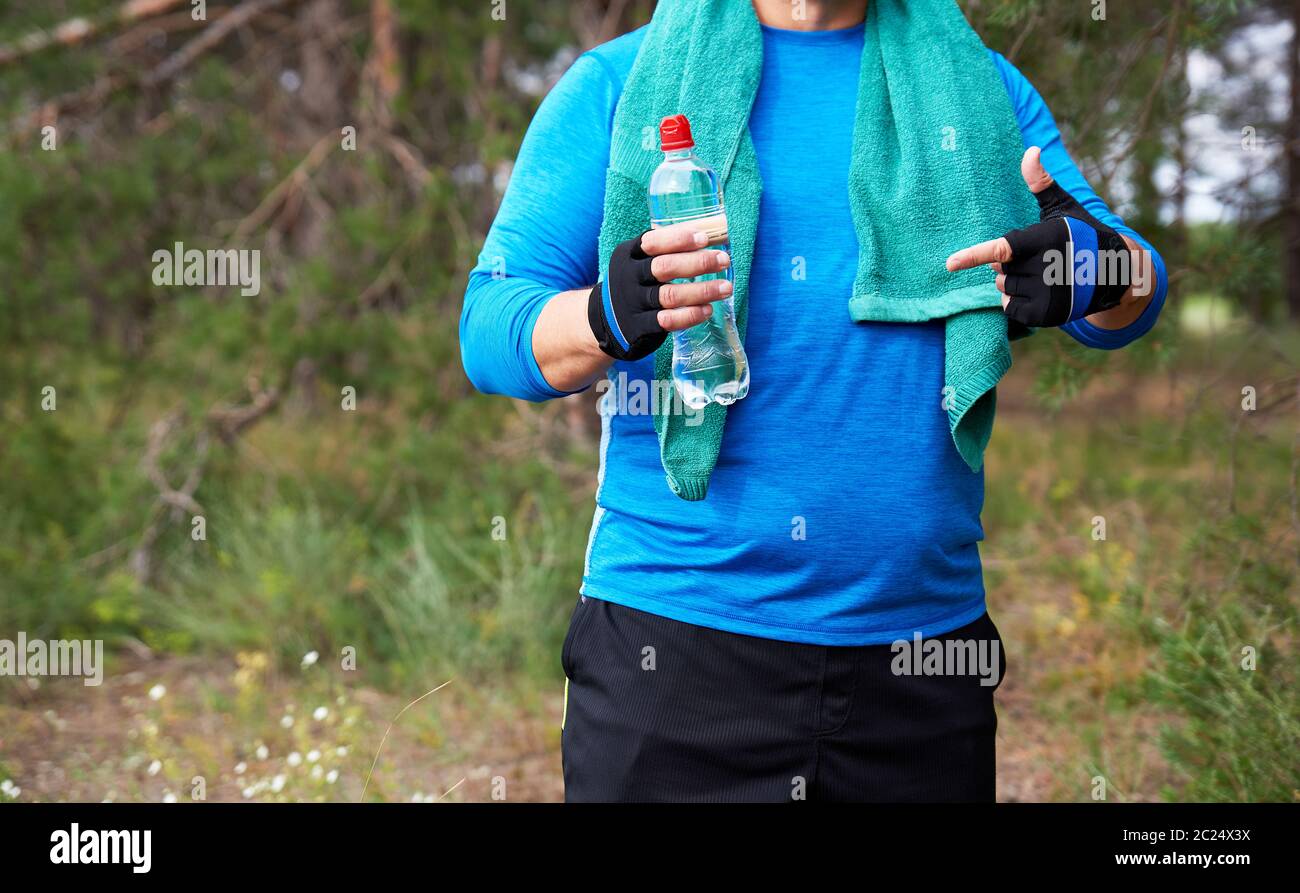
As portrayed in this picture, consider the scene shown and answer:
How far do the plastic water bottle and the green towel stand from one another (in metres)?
0.02

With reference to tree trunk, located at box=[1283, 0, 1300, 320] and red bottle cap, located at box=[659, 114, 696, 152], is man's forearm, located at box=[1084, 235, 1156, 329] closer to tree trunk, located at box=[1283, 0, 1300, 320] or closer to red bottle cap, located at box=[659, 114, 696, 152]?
red bottle cap, located at box=[659, 114, 696, 152]

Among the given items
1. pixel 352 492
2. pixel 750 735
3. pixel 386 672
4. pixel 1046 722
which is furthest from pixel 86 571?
pixel 750 735

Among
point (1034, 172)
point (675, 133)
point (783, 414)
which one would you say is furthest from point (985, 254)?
point (675, 133)

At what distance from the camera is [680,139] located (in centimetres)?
155

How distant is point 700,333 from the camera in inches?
65.6

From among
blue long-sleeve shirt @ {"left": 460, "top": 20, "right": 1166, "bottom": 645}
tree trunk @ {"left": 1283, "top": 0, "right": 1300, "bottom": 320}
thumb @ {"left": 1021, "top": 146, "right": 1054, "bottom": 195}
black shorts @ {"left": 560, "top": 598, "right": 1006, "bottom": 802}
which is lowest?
black shorts @ {"left": 560, "top": 598, "right": 1006, "bottom": 802}

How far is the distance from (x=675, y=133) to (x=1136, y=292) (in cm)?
74

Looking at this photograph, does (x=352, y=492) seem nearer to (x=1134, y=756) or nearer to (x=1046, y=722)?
(x=1046, y=722)

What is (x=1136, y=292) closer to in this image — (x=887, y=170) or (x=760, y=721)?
(x=887, y=170)

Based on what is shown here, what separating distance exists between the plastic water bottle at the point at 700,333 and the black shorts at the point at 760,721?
13.5 inches

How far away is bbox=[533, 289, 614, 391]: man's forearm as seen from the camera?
1.58 m

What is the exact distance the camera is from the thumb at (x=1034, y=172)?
5.65 feet

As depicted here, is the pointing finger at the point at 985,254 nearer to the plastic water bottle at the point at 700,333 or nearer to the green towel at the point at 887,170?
the green towel at the point at 887,170

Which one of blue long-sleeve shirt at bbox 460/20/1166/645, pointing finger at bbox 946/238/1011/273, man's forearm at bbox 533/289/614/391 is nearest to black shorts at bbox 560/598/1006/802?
blue long-sleeve shirt at bbox 460/20/1166/645
